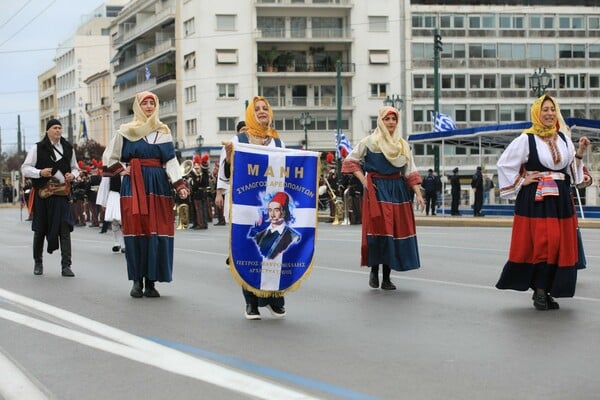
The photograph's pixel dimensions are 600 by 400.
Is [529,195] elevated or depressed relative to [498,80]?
depressed

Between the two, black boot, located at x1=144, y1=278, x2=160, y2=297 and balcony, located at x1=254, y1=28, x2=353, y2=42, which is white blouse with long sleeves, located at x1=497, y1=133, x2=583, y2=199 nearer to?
black boot, located at x1=144, y1=278, x2=160, y2=297

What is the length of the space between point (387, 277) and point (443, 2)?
7560cm

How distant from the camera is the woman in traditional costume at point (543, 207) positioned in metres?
9.55

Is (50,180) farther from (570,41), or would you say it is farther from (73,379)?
(570,41)

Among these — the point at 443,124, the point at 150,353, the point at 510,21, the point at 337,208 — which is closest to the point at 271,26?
the point at 510,21

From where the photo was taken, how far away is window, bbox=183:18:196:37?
82062 mm

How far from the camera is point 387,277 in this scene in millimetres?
11625

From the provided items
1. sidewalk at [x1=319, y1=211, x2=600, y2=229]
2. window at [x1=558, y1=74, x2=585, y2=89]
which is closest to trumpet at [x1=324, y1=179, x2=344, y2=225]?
sidewalk at [x1=319, y1=211, x2=600, y2=229]

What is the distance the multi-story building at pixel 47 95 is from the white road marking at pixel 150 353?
14023cm

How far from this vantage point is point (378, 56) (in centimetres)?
8256

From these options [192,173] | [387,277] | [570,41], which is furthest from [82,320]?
[570,41]

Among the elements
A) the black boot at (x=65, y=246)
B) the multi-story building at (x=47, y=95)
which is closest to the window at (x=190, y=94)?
the multi-story building at (x=47, y=95)

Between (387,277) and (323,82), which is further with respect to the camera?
(323,82)

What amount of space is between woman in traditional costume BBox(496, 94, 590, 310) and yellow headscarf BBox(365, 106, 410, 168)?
179cm
